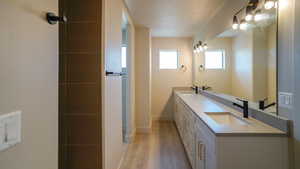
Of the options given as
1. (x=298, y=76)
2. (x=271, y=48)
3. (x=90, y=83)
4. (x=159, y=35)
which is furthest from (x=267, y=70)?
(x=159, y=35)

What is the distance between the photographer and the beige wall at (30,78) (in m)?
0.66

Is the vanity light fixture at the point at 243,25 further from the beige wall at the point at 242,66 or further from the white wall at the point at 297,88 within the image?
the white wall at the point at 297,88

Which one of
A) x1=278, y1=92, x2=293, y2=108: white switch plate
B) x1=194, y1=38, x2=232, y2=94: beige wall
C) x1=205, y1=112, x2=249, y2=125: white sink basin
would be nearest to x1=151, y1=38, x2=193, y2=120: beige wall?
x1=194, y1=38, x2=232, y2=94: beige wall

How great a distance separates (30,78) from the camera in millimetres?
788

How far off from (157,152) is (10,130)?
124 inches

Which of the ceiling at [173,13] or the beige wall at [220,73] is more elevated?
the ceiling at [173,13]

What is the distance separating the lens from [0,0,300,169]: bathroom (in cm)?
76

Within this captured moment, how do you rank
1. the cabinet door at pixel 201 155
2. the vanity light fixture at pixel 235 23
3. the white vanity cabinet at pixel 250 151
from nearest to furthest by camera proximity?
the white vanity cabinet at pixel 250 151 → the cabinet door at pixel 201 155 → the vanity light fixture at pixel 235 23

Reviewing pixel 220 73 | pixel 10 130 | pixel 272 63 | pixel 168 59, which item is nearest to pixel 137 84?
pixel 168 59

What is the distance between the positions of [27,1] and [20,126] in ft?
1.55

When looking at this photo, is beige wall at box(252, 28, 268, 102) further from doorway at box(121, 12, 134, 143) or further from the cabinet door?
doorway at box(121, 12, 134, 143)

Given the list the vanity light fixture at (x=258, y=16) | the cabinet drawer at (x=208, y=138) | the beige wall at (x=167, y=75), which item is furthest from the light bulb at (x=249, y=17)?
the beige wall at (x=167, y=75)

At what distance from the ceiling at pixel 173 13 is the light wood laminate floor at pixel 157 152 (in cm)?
253

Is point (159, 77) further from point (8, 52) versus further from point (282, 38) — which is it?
point (8, 52)
